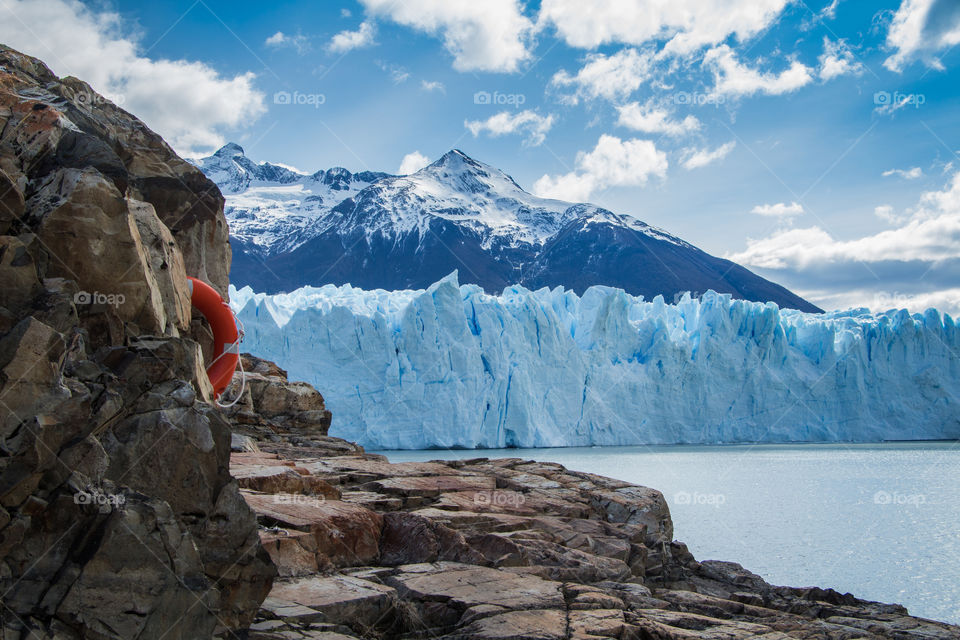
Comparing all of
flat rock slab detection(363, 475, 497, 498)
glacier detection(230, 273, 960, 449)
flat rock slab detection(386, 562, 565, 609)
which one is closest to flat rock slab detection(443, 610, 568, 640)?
flat rock slab detection(386, 562, 565, 609)

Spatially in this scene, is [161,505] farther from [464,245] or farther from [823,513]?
[464,245]

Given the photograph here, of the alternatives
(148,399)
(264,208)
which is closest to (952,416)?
(148,399)

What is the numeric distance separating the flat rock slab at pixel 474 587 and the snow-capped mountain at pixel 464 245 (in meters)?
63.3

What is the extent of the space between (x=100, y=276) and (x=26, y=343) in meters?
0.63

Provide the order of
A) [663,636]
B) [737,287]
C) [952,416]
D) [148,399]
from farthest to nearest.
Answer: [737,287], [952,416], [663,636], [148,399]

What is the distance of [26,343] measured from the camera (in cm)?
312

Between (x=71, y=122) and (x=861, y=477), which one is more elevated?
(x=71, y=122)

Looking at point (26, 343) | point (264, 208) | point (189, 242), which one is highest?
point (264, 208)

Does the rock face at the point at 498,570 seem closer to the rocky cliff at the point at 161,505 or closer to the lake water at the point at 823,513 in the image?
the rocky cliff at the point at 161,505

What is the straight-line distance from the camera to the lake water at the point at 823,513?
10.0 meters

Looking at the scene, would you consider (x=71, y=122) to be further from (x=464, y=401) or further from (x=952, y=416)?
(x=952, y=416)

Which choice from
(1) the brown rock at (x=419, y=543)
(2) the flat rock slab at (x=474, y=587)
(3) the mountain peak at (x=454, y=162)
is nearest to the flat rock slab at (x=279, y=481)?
(1) the brown rock at (x=419, y=543)

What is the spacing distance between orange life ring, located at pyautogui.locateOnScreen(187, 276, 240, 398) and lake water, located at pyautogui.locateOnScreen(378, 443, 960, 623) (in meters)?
7.69

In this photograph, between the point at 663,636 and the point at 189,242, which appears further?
the point at 189,242
